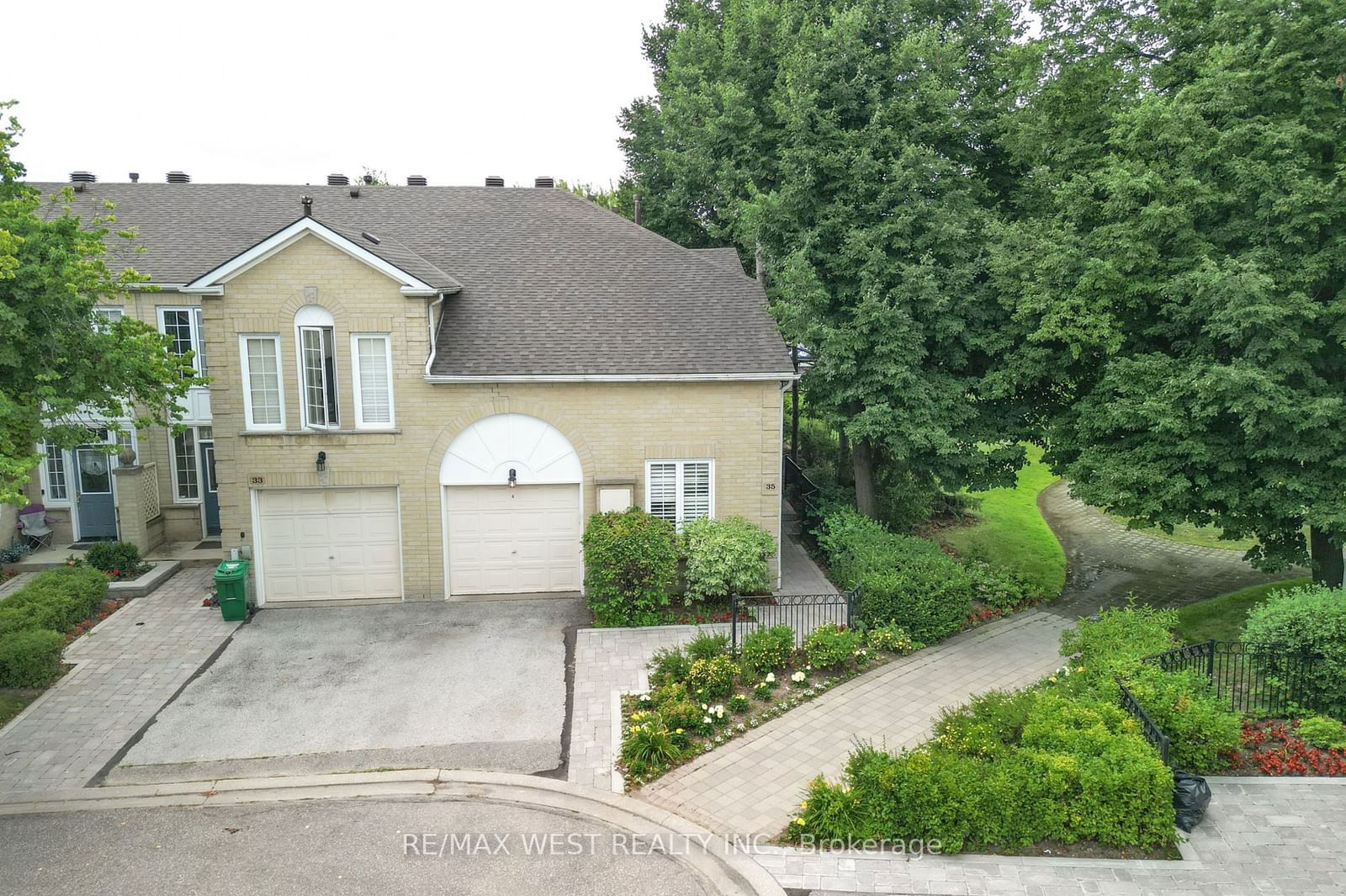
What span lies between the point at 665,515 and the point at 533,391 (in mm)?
3739

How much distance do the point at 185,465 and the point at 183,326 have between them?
11.1ft

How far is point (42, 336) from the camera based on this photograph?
10.5m

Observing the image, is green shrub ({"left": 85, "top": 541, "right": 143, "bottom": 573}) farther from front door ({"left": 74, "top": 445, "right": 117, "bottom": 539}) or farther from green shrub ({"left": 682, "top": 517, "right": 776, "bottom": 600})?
green shrub ({"left": 682, "top": 517, "right": 776, "bottom": 600})

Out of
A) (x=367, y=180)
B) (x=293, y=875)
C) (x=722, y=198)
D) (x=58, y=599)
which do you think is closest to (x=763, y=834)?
(x=293, y=875)

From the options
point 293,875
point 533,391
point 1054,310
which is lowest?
point 293,875

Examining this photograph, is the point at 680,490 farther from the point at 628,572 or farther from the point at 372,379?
the point at 372,379

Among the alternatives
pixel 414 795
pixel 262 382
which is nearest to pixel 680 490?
pixel 414 795

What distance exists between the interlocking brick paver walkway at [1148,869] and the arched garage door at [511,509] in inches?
354

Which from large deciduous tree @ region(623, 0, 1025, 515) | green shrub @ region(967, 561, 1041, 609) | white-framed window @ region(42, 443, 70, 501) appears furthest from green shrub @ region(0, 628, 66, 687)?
green shrub @ region(967, 561, 1041, 609)

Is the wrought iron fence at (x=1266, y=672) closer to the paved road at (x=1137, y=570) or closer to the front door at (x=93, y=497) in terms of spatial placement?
the paved road at (x=1137, y=570)

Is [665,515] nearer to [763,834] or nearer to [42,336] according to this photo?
[763,834]

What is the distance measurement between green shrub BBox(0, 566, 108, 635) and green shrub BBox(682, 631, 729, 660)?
1105 centimetres

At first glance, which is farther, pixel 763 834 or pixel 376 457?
pixel 376 457

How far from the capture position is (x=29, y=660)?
500 inches
